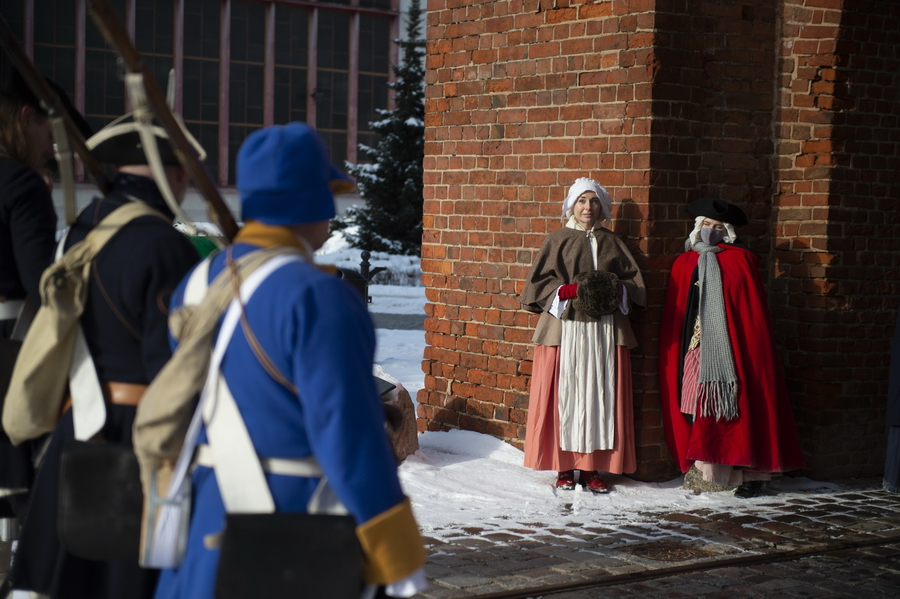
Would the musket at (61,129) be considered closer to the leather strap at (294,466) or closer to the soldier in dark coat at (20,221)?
the soldier in dark coat at (20,221)

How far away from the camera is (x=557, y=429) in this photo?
6.36 m

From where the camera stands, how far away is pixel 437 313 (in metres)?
7.52

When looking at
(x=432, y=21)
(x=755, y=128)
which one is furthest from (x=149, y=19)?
(x=755, y=128)

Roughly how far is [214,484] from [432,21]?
228 inches

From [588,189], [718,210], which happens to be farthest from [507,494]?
[718,210]

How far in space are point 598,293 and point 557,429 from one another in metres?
0.89

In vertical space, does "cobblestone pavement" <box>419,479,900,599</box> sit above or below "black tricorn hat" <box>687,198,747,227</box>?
below

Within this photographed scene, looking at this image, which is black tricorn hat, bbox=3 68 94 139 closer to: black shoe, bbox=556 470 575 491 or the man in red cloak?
black shoe, bbox=556 470 575 491

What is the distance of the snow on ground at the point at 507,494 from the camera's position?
565 cm

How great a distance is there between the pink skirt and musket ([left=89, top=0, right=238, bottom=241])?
3.94 m

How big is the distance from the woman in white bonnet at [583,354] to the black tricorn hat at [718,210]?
50 centimetres

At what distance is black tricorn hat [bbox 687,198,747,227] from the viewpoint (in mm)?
6273

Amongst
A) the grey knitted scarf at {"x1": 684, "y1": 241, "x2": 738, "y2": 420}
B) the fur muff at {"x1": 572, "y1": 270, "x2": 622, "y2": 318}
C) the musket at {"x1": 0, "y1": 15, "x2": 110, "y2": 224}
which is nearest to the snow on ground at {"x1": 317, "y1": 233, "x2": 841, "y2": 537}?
the grey knitted scarf at {"x1": 684, "y1": 241, "x2": 738, "y2": 420}

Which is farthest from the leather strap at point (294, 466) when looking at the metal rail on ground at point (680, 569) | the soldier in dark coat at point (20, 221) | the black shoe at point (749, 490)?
the black shoe at point (749, 490)
